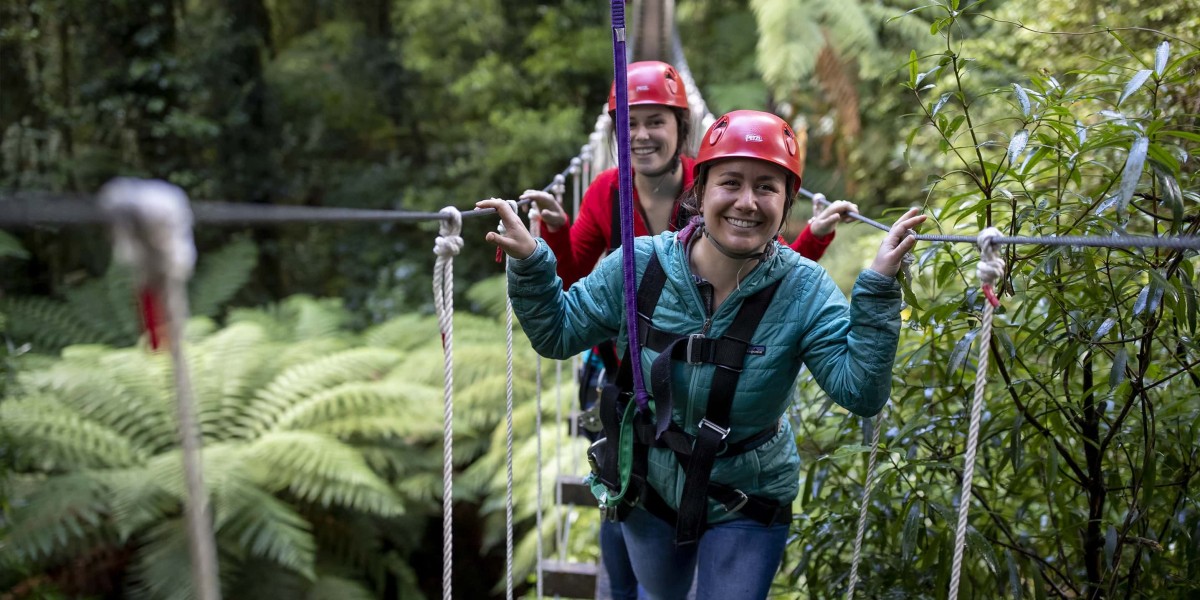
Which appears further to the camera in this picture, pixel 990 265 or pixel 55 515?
pixel 55 515

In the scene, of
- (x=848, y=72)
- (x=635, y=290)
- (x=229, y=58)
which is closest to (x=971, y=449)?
(x=635, y=290)

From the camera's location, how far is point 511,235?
3.84ft

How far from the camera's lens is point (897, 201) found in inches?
185

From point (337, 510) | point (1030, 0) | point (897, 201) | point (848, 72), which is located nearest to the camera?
point (1030, 0)

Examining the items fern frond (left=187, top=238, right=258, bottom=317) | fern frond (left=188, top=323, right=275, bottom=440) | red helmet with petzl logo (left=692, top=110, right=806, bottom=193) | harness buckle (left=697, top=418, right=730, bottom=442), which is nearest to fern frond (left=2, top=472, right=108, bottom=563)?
fern frond (left=188, top=323, right=275, bottom=440)

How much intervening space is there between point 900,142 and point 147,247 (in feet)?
15.7

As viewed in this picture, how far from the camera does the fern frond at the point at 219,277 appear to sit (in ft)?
16.9

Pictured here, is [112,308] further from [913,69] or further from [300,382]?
[913,69]

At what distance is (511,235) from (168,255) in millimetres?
626

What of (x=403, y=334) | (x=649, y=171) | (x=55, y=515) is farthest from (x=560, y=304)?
(x=403, y=334)

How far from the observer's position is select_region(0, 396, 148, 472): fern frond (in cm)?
342

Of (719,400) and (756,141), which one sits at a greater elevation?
(756,141)

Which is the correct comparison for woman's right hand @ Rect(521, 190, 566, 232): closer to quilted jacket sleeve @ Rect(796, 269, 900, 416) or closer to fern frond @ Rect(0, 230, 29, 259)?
quilted jacket sleeve @ Rect(796, 269, 900, 416)

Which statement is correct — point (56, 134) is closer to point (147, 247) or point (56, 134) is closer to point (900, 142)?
point (900, 142)
